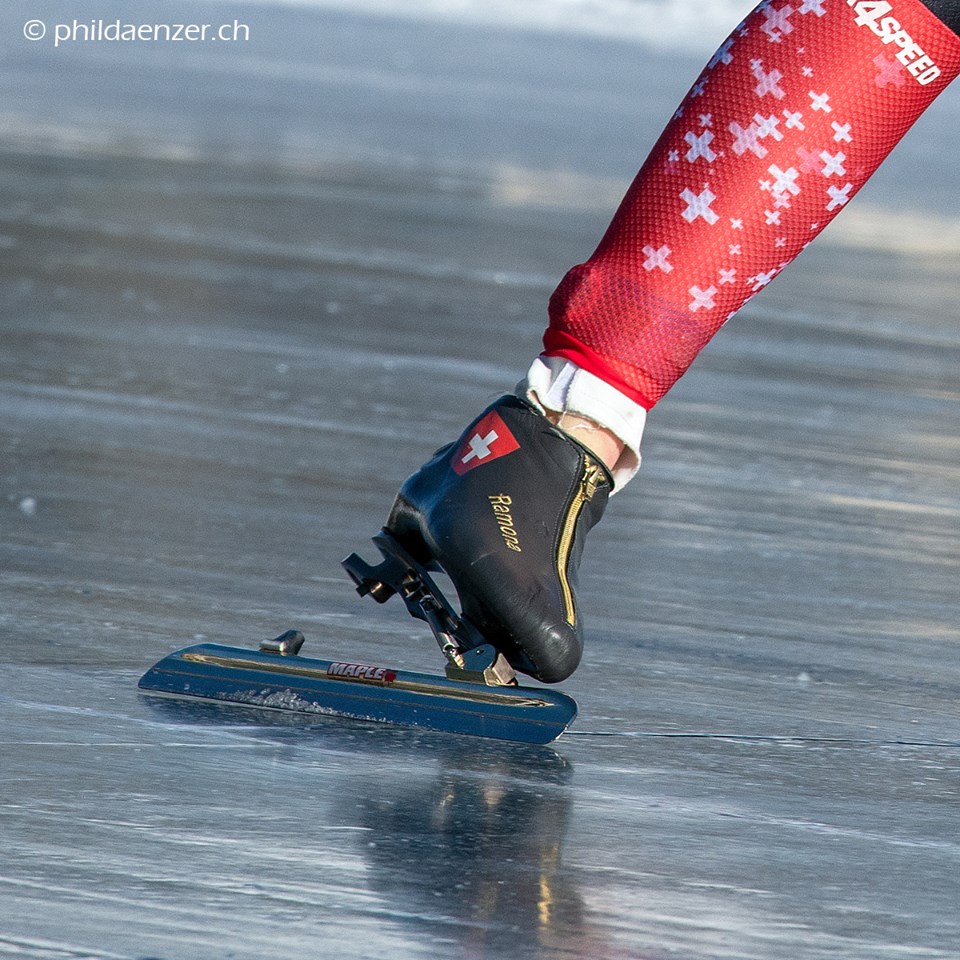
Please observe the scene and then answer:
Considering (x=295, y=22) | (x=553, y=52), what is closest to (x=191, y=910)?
(x=553, y=52)

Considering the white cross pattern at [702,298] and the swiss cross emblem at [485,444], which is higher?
the white cross pattern at [702,298]

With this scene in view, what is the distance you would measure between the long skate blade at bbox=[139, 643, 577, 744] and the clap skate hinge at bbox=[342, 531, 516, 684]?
0.03 m

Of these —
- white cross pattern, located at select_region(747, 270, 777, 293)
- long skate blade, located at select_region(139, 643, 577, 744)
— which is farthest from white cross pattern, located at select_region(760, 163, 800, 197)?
long skate blade, located at select_region(139, 643, 577, 744)

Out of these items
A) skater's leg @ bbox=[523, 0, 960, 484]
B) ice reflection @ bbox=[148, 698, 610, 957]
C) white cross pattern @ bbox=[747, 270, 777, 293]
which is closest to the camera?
ice reflection @ bbox=[148, 698, 610, 957]

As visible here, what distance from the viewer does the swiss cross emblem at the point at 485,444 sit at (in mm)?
2467

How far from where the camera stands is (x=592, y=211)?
10.9 m

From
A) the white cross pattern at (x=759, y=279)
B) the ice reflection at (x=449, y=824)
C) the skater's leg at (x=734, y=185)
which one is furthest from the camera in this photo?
the white cross pattern at (x=759, y=279)

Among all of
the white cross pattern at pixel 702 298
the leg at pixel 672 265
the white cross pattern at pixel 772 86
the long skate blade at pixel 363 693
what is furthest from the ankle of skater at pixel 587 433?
the white cross pattern at pixel 772 86

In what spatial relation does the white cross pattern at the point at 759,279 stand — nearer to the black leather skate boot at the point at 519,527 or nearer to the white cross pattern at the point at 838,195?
the white cross pattern at the point at 838,195

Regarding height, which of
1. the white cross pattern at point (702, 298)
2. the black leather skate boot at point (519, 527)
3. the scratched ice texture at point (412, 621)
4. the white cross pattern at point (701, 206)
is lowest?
the scratched ice texture at point (412, 621)

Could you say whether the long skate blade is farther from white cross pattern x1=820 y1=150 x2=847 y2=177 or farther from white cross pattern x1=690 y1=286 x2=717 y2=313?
white cross pattern x1=820 y1=150 x2=847 y2=177

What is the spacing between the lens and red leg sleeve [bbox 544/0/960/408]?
2.33 metres

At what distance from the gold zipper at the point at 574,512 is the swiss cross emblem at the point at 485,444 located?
3.4 inches

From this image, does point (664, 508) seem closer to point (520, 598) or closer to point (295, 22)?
point (520, 598)
